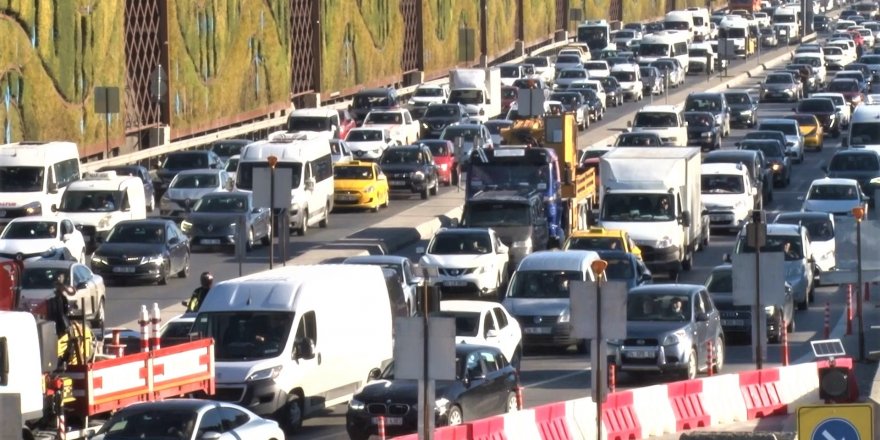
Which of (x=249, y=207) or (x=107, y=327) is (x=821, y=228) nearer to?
(x=249, y=207)

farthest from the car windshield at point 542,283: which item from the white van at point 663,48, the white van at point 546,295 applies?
the white van at point 663,48

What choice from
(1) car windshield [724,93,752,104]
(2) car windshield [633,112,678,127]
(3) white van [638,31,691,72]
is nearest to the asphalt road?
(2) car windshield [633,112,678,127]

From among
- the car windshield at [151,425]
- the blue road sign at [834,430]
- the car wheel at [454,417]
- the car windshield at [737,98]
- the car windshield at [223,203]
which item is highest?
the blue road sign at [834,430]

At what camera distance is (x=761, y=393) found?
2994cm

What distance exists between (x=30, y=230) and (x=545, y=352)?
12.9 meters

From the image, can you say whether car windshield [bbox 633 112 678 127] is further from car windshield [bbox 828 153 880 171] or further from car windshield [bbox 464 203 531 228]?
car windshield [bbox 464 203 531 228]

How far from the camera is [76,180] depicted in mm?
52812

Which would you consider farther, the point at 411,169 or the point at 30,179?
the point at 411,169

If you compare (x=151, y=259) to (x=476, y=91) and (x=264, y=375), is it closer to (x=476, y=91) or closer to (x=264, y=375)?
(x=264, y=375)

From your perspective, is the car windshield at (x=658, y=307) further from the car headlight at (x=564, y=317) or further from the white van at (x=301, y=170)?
the white van at (x=301, y=170)

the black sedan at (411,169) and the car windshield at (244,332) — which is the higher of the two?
the car windshield at (244,332)

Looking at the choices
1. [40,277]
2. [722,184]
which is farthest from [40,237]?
[722,184]

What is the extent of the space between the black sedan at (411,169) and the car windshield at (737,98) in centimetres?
1988

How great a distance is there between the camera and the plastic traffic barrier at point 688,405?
2847 centimetres
